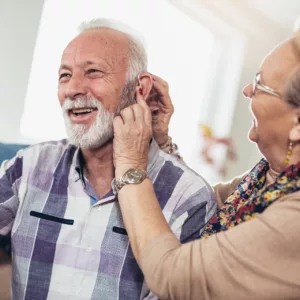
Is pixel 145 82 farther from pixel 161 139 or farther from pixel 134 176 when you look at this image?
pixel 134 176

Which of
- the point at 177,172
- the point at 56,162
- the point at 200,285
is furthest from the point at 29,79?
the point at 200,285

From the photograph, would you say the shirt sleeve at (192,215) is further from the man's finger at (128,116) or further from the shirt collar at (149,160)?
the man's finger at (128,116)

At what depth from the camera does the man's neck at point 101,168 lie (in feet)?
4.49

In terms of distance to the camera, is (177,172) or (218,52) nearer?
(177,172)

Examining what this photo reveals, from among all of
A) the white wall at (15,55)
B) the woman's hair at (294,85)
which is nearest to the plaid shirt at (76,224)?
the woman's hair at (294,85)

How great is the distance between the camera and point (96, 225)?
1.25 m

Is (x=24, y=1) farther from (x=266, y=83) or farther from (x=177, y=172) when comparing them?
(x=266, y=83)

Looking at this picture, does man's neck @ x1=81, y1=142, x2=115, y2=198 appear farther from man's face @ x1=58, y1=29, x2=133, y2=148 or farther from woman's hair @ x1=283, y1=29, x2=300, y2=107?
woman's hair @ x1=283, y1=29, x2=300, y2=107

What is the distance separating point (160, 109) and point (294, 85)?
27.5 inches

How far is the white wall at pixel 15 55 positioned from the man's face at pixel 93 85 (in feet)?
3.88

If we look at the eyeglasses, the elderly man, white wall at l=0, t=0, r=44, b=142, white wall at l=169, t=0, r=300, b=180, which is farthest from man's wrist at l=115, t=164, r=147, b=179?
white wall at l=169, t=0, r=300, b=180

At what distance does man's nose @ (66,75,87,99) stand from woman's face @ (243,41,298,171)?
21.9 inches

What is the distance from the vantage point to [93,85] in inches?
52.0

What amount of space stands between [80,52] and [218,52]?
3.22m
